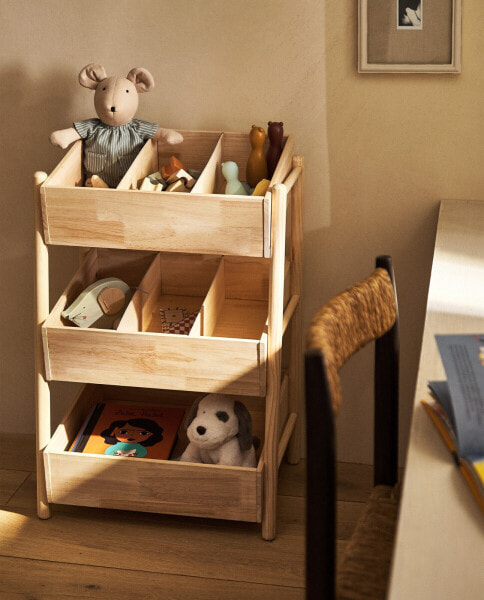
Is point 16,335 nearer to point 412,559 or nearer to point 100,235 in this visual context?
point 100,235

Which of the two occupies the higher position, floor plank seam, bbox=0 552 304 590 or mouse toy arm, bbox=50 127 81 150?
mouse toy arm, bbox=50 127 81 150

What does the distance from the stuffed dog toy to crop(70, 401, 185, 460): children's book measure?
113 mm

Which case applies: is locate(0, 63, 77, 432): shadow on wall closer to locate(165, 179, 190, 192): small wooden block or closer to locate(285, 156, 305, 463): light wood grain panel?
locate(165, 179, 190, 192): small wooden block

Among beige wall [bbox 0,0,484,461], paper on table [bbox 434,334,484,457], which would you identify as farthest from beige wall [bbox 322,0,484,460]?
paper on table [bbox 434,334,484,457]

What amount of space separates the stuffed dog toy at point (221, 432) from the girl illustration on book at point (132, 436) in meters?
0.13

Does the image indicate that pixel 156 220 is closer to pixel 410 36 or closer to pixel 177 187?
pixel 177 187

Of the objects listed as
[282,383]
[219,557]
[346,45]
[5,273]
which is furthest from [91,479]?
[346,45]

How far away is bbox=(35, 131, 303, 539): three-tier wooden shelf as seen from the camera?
1.82 meters

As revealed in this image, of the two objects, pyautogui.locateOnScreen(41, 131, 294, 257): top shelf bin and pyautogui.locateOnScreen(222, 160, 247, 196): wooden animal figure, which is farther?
pyautogui.locateOnScreen(222, 160, 247, 196): wooden animal figure

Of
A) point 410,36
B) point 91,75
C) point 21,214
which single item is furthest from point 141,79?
point 410,36

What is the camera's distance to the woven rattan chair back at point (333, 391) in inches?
39.1

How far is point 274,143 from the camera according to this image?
2.05 meters

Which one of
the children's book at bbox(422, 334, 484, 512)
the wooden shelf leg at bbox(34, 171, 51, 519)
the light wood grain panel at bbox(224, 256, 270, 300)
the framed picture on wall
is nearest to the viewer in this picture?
the children's book at bbox(422, 334, 484, 512)

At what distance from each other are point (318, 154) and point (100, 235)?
2.23 feet
